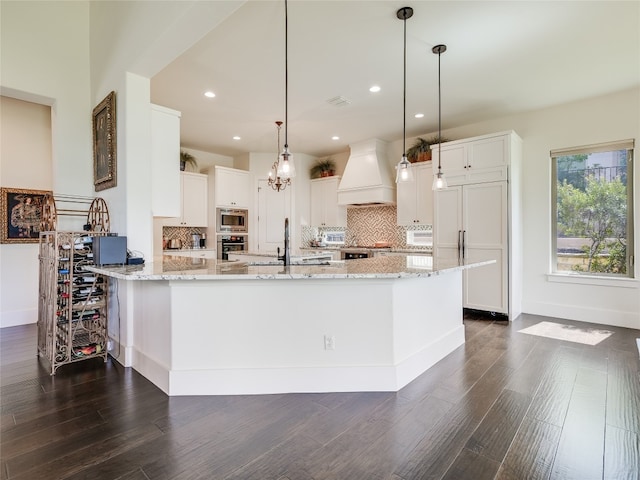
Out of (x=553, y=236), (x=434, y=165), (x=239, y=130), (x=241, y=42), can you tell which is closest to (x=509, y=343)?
(x=553, y=236)

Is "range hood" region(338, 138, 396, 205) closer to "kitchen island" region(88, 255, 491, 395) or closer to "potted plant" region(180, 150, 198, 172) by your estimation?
"potted plant" region(180, 150, 198, 172)

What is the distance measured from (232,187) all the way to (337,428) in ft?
17.1

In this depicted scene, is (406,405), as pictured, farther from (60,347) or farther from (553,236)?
(553,236)

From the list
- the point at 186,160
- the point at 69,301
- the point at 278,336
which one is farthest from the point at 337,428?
the point at 186,160

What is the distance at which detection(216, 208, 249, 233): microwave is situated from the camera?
6297 mm

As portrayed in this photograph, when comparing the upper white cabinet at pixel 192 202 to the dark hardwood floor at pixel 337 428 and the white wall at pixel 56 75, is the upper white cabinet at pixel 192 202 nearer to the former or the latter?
the white wall at pixel 56 75

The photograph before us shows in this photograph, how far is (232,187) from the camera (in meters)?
6.40

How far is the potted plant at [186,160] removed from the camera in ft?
19.7

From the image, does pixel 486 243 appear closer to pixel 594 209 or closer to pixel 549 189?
pixel 549 189

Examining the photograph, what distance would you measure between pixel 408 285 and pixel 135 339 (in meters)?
2.37

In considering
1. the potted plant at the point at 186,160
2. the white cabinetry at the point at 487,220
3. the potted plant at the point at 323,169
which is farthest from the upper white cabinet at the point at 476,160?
the potted plant at the point at 186,160

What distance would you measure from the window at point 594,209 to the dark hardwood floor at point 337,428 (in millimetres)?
2061

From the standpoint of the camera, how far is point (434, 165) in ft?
16.8

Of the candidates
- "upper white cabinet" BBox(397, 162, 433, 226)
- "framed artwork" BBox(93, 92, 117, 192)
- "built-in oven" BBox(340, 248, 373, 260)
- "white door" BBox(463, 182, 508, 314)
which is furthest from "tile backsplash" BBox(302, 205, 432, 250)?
"framed artwork" BBox(93, 92, 117, 192)
